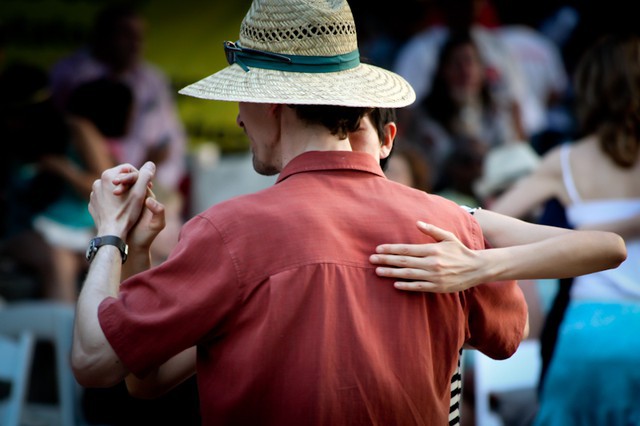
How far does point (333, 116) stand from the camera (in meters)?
2.03

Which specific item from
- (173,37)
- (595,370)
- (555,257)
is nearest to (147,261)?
(555,257)

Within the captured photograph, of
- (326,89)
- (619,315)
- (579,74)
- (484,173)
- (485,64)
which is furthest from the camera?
(485,64)

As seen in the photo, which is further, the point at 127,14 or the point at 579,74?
the point at 127,14

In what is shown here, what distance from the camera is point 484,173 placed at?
229 inches

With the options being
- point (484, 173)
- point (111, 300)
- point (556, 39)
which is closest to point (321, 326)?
point (111, 300)

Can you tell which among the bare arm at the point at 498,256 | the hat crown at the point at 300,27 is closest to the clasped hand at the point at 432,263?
the bare arm at the point at 498,256

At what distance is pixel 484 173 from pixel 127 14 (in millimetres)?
2963

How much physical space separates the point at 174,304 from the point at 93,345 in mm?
187

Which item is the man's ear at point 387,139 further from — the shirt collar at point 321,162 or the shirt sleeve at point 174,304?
the shirt sleeve at point 174,304

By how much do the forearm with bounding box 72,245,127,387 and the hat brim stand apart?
1.63 feet

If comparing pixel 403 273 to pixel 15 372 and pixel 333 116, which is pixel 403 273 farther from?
pixel 15 372

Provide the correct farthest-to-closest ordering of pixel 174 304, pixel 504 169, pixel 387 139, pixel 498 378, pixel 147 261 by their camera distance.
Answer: pixel 504 169, pixel 498 378, pixel 387 139, pixel 147 261, pixel 174 304

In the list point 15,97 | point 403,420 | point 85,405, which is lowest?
point 85,405

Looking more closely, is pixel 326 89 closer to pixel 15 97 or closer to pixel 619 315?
pixel 619 315
